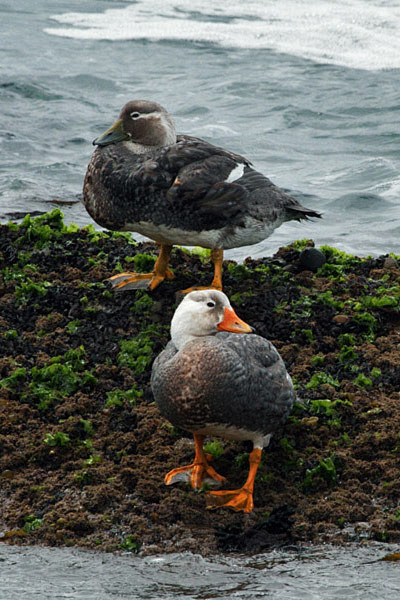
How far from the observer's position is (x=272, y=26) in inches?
826

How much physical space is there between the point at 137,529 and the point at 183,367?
968mm

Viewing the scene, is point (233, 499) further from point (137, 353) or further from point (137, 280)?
point (137, 280)

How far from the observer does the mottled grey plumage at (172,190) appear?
7086 millimetres

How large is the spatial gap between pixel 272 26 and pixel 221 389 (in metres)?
17.7

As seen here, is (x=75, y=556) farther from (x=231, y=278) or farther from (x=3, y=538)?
(x=231, y=278)

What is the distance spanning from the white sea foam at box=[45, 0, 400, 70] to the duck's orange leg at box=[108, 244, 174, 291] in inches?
471

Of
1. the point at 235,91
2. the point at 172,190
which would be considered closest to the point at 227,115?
the point at 235,91

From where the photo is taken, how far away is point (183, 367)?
5047mm

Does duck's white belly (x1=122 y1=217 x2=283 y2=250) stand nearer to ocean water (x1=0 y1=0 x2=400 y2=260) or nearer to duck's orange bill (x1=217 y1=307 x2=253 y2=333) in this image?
duck's orange bill (x1=217 y1=307 x2=253 y2=333)

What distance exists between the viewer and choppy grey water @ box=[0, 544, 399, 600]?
385 centimetres

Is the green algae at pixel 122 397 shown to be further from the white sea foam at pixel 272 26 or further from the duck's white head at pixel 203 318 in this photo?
the white sea foam at pixel 272 26

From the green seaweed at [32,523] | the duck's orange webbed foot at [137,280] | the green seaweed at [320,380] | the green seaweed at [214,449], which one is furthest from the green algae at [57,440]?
the duck's orange webbed foot at [137,280]

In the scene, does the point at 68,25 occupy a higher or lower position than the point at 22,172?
higher

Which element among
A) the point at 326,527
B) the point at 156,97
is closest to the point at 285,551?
the point at 326,527
